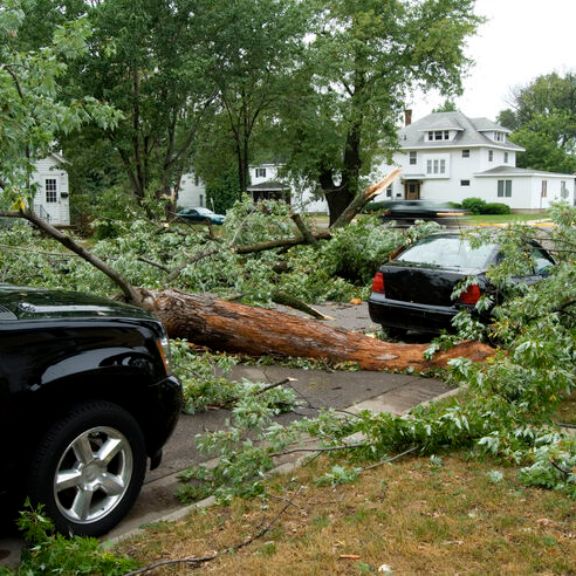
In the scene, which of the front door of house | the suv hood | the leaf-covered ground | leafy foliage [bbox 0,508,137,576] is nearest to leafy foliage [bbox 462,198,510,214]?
the front door of house

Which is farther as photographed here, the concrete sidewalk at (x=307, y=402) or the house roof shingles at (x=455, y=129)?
the house roof shingles at (x=455, y=129)

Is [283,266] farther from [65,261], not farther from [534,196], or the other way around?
[534,196]

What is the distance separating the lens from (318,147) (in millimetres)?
36031

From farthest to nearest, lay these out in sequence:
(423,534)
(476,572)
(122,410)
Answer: (122,410) → (423,534) → (476,572)

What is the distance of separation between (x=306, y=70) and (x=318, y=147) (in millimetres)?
5121

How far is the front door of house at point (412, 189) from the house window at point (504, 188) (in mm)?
7275

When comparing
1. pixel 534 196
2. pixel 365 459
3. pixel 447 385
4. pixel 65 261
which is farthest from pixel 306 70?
pixel 534 196

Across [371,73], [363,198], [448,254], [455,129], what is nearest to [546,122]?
→ [455,129]

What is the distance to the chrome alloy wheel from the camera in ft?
13.5

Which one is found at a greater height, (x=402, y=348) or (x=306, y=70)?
(x=306, y=70)

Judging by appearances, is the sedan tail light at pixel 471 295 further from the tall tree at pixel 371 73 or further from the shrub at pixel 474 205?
the shrub at pixel 474 205

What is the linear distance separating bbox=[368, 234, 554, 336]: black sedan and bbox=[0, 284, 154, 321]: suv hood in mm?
5012

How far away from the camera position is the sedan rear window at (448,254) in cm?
943

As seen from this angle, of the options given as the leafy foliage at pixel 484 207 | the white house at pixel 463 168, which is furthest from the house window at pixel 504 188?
the leafy foliage at pixel 484 207
